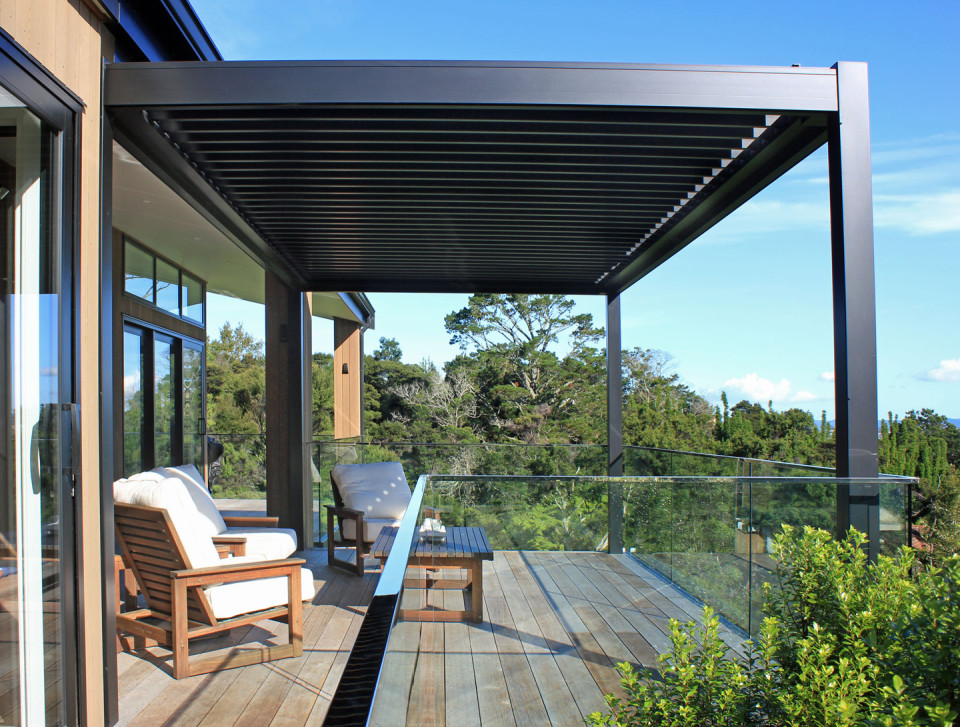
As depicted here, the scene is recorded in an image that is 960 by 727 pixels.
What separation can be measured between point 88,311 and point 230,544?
227cm

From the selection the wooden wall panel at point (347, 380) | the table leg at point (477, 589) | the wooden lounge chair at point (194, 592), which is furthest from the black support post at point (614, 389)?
the wooden wall panel at point (347, 380)

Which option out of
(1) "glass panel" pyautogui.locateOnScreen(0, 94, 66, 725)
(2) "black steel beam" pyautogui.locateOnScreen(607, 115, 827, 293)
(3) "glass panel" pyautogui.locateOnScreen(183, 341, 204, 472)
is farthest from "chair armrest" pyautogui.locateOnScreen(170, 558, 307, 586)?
(3) "glass panel" pyautogui.locateOnScreen(183, 341, 204, 472)

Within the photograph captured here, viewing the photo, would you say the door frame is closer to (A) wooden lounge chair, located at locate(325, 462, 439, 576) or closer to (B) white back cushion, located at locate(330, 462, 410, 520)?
(A) wooden lounge chair, located at locate(325, 462, 439, 576)

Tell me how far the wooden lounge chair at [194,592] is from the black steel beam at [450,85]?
205cm

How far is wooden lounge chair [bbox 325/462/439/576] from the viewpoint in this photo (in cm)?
608

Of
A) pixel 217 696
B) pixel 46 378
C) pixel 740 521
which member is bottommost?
pixel 217 696

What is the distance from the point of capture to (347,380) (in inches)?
504

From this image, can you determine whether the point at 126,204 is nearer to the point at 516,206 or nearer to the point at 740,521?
the point at 516,206

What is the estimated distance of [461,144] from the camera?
357 centimetres

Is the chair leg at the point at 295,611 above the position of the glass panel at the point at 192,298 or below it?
below

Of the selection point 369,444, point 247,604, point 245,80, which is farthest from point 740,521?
point 369,444

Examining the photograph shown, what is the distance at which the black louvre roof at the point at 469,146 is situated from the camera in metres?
3.12

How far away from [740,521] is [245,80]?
3.13 m

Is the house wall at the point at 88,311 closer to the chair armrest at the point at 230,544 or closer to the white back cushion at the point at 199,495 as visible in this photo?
the chair armrest at the point at 230,544
